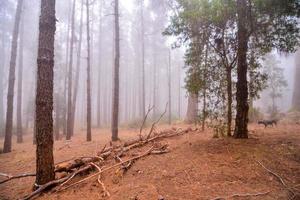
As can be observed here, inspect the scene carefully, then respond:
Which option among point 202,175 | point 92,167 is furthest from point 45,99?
point 202,175

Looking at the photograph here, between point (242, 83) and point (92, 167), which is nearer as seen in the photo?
point (92, 167)

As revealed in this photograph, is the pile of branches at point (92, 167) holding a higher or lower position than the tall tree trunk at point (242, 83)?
lower

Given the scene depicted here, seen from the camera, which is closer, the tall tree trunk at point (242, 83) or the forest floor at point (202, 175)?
the forest floor at point (202, 175)

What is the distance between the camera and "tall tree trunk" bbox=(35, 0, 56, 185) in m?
7.65

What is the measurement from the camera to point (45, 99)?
7.71 m

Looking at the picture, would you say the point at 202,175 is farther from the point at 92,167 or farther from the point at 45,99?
the point at 45,99

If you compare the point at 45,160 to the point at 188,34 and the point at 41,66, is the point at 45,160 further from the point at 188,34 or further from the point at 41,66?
the point at 188,34

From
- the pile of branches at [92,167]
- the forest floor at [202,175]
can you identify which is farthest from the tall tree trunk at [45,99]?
the forest floor at [202,175]

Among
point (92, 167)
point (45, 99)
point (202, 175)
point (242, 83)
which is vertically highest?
point (242, 83)

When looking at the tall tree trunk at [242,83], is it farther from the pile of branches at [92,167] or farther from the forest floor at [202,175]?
the pile of branches at [92,167]

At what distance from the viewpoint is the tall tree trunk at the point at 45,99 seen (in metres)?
7.65

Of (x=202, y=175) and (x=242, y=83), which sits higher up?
(x=242, y=83)

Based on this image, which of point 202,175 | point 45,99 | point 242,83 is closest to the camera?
point 202,175

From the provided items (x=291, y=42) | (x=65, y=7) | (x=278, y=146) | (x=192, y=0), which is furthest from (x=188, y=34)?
(x=65, y=7)
